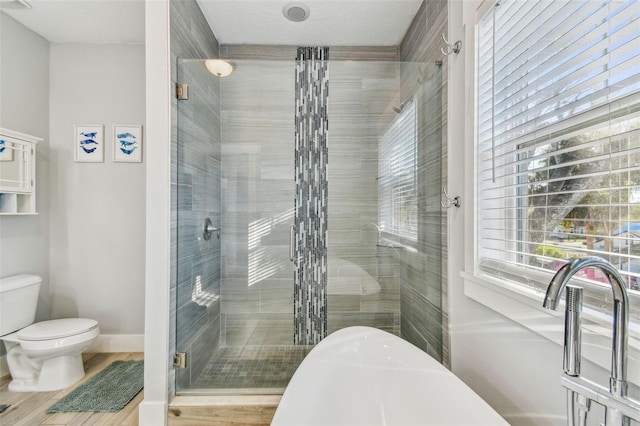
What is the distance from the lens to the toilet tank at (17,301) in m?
1.95

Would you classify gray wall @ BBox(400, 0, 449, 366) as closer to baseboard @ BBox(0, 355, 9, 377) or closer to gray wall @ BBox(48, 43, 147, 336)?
gray wall @ BBox(48, 43, 147, 336)

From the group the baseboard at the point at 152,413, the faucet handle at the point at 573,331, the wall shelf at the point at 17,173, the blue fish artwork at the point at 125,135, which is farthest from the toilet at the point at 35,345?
the faucet handle at the point at 573,331

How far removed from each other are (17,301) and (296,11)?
2.77 metres

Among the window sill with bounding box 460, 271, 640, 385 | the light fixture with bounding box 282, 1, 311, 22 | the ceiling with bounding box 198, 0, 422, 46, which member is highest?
the ceiling with bounding box 198, 0, 422, 46

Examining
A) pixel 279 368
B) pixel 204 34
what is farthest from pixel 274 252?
pixel 204 34

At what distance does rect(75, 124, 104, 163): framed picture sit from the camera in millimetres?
2484

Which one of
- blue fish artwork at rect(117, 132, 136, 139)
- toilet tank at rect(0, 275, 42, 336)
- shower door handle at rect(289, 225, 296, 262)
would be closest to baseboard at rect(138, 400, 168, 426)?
shower door handle at rect(289, 225, 296, 262)

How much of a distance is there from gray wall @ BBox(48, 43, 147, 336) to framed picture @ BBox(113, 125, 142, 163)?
0.16ft

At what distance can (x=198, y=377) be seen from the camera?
1.71 metres

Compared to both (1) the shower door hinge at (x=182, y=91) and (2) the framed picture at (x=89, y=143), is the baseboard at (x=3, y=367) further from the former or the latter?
(1) the shower door hinge at (x=182, y=91)

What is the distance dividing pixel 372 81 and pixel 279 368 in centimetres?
188

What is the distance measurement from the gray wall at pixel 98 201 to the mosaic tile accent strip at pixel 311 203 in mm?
1505

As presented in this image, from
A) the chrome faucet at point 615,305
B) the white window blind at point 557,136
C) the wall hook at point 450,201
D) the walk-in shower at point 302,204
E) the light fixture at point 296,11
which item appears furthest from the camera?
the light fixture at point 296,11

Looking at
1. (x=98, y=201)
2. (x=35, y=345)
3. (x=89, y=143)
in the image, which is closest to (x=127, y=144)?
(x=89, y=143)
